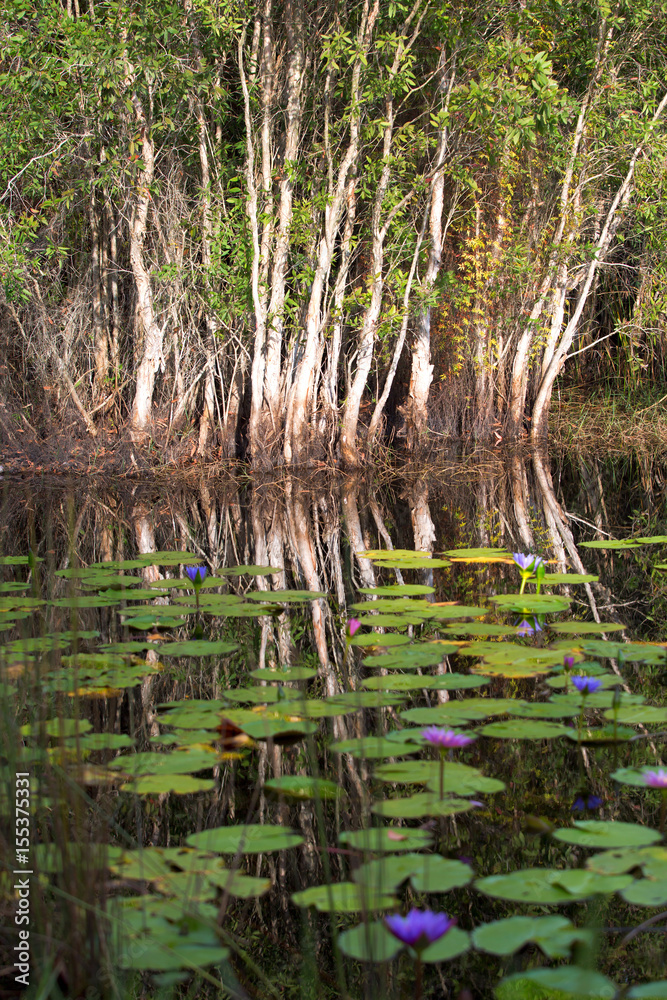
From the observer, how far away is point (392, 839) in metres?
1.83

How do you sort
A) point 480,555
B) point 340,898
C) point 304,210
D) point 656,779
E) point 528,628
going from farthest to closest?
1. point 304,210
2. point 480,555
3. point 528,628
4. point 656,779
5. point 340,898

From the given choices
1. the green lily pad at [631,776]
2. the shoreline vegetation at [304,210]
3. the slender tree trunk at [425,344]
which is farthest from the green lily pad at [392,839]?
the slender tree trunk at [425,344]

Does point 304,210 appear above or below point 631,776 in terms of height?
above

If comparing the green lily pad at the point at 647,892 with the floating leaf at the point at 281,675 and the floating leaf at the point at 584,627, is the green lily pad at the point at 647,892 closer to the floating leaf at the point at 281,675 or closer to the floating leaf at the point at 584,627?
the floating leaf at the point at 281,675

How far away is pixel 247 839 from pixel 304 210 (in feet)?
23.9

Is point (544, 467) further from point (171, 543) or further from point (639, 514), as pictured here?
point (171, 543)

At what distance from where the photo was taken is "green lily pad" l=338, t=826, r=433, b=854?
70.9 inches

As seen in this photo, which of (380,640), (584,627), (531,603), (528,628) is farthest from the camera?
(531,603)

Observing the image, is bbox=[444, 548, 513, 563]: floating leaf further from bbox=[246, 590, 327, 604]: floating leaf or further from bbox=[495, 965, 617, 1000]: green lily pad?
bbox=[495, 965, 617, 1000]: green lily pad

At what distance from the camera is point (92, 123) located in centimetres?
841

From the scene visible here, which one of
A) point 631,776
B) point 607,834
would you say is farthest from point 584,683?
point 607,834

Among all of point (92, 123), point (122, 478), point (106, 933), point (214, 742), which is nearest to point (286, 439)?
point (122, 478)

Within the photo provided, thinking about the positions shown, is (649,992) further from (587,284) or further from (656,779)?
(587,284)

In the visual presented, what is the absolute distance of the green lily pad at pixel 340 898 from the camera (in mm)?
1577
